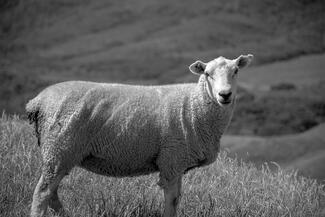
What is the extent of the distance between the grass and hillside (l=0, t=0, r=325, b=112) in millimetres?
39819

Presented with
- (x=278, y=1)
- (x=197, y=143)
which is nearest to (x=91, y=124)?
(x=197, y=143)

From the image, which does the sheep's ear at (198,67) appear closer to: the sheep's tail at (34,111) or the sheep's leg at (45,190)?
the sheep's tail at (34,111)

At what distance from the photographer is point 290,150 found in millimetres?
20953

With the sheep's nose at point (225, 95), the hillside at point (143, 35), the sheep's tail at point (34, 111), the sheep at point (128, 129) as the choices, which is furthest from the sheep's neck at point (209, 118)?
the hillside at point (143, 35)

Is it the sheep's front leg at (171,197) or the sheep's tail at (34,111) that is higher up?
the sheep's tail at (34,111)

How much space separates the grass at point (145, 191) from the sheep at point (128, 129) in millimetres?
605

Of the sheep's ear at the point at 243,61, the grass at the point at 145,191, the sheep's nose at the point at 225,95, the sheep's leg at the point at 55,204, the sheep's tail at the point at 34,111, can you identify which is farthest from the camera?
the grass at the point at 145,191

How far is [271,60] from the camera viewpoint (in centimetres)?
5781

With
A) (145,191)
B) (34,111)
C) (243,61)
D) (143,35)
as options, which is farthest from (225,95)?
(143,35)

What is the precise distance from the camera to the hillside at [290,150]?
17.5 m

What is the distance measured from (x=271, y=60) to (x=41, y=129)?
5379 cm

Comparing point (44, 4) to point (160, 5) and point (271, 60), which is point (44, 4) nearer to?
→ point (160, 5)

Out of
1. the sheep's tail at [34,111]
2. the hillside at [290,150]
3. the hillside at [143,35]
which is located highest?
the sheep's tail at [34,111]

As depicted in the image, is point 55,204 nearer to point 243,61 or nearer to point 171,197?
point 171,197
